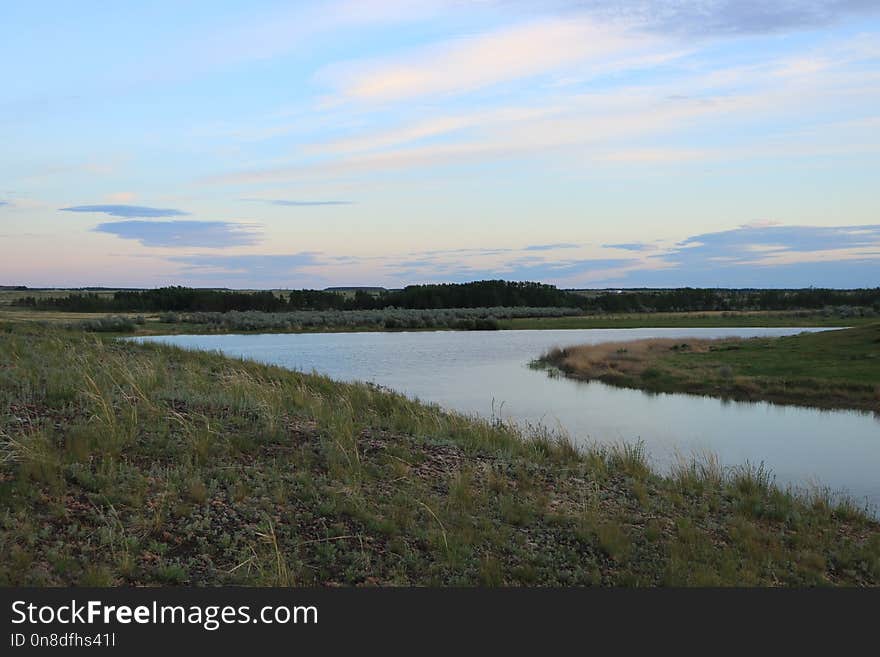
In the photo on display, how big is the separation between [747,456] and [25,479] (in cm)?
1593

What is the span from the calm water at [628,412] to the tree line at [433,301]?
6099 centimetres

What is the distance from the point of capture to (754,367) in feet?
117

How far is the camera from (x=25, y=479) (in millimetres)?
8305

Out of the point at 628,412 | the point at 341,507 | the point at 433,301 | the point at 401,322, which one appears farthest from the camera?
the point at 433,301

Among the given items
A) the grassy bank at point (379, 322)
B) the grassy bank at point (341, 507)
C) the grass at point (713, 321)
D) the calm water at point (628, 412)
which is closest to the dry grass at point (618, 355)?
the calm water at point (628, 412)

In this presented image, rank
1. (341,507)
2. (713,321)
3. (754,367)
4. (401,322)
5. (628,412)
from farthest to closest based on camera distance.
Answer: (713,321), (401,322), (754,367), (628,412), (341,507)

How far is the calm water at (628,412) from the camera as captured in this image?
17.7 m

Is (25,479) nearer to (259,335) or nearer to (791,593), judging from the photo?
(791,593)

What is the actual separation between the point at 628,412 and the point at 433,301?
309 ft

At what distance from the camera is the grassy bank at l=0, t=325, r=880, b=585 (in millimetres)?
7375

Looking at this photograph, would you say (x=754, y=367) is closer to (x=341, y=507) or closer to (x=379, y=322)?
(x=341, y=507)

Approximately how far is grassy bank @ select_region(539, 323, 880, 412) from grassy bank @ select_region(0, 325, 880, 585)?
1786 cm

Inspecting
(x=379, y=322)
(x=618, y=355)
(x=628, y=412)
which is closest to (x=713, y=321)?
(x=379, y=322)

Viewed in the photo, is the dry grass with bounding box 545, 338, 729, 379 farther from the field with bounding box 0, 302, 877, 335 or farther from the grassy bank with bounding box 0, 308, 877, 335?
the field with bounding box 0, 302, 877, 335
